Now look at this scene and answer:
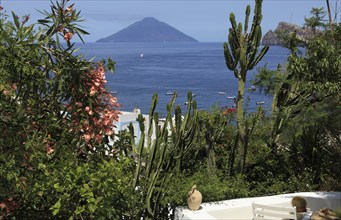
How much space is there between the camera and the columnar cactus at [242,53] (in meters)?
8.58

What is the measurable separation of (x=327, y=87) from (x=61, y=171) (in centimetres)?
385

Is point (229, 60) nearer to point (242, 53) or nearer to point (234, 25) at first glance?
point (242, 53)

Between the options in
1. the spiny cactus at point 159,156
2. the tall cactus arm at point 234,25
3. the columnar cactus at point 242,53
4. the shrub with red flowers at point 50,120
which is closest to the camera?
the shrub with red flowers at point 50,120

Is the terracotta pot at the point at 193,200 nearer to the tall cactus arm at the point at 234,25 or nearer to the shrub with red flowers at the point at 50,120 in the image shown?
the shrub with red flowers at the point at 50,120

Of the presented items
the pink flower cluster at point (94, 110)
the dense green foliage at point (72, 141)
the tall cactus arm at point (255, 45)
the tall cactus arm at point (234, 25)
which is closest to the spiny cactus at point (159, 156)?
the dense green foliage at point (72, 141)

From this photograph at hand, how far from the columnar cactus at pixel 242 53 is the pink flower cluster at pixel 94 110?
144 inches

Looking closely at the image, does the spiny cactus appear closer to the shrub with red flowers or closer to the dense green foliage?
the dense green foliage

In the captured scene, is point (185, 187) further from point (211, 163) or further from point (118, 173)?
point (118, 173)

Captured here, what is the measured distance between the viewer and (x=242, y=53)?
8.58 meters

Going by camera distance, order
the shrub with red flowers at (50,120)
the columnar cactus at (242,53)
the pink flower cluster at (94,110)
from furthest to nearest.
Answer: the columnar cactus at (242,53) < the pink flower cluster at (94,110) < the shrub with red flowers at (50,120)

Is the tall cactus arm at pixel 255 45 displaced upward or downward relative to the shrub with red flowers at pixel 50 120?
upward

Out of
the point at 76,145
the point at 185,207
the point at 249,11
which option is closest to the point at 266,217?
the point at 185,207

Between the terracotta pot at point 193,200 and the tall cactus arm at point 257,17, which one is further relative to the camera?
the tall cactus arm at point 257,17

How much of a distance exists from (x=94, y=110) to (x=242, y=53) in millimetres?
4089
